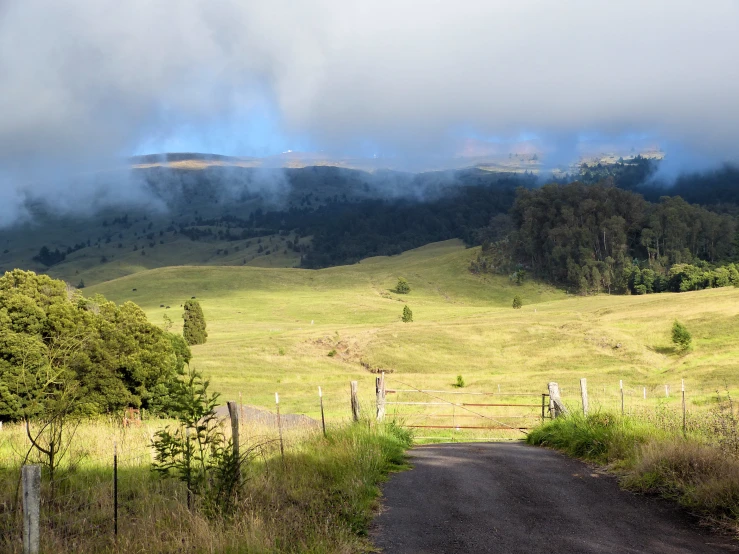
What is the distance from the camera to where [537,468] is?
1298 centimetres

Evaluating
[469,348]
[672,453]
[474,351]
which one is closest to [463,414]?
[672,453]

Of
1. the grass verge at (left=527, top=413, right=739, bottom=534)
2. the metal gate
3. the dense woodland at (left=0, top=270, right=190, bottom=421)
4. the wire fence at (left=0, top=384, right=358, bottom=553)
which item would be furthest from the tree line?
the wire fence at (left=0, top=384, right=358, bottom=553)

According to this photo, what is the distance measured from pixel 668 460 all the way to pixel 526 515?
301 cm

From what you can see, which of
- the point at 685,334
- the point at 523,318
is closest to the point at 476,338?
the point at 523,318

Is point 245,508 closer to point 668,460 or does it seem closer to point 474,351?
point 668,460

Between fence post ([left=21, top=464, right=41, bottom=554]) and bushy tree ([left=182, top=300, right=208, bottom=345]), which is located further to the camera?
bushy tree ([left=182, top=300, right=208, bottom=345])

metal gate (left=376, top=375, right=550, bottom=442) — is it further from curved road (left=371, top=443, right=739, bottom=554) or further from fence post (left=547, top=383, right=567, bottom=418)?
curved road (left=371, top=443, right=739, bottom=554)

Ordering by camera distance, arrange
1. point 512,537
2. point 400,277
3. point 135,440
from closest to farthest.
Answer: point 512,537 < point 135,440 < point 400,277

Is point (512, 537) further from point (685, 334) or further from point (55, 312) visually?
point (685, 334)

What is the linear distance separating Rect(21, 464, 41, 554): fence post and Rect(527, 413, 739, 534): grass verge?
26.8ft

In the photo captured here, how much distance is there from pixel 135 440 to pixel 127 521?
6346 millimetres

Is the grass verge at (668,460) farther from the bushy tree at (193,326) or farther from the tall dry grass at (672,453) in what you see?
the bushy tree at (193,326)

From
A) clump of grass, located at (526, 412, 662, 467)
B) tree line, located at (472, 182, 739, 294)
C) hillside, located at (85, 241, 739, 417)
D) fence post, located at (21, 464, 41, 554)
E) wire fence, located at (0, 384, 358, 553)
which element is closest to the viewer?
fence post, located at (21, 464, 41, 554)

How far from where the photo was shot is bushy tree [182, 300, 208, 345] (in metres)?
84.2
